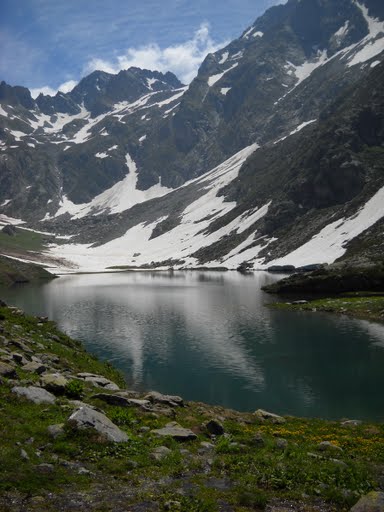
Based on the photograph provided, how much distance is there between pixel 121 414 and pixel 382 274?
2498 inches

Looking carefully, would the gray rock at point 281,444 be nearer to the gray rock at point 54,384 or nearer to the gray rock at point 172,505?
the gray rock at point 172,505

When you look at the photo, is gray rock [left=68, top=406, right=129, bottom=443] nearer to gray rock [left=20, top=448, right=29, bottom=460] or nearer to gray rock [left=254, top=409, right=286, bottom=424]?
gray rock [left=20, top=448, right=29, bottom=460]

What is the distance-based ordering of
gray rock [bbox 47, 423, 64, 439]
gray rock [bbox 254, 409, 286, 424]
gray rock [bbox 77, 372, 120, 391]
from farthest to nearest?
gray rock [bbox 77, 372, 120, 391], gray rock [bbox 254, 409, 286, 424], gray rock [bbox 47, 423, 64, 439]

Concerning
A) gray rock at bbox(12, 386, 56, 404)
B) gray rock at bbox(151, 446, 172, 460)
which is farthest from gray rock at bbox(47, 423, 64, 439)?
gray rock at bbox(151, 446, 172, 460)

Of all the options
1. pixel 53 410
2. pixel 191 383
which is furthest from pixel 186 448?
pixel 191 383

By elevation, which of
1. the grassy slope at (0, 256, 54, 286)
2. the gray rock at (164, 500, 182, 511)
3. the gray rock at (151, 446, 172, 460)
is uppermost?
the grassy slope at (0, 256, 54, 286)

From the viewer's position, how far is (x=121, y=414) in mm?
17188

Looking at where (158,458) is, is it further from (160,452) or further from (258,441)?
(258,441)

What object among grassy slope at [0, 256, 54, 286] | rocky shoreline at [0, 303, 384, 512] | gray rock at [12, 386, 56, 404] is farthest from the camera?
grassy slope at [0, 256, 54, 286]

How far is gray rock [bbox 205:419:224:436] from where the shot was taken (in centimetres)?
1803

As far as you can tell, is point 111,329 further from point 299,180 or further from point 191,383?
point 299,180

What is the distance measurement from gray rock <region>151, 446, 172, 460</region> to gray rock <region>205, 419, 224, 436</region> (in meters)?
3.82

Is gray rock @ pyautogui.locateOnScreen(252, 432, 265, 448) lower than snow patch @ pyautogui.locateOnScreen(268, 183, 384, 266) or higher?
lower

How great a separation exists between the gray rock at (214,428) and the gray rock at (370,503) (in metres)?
7.90
